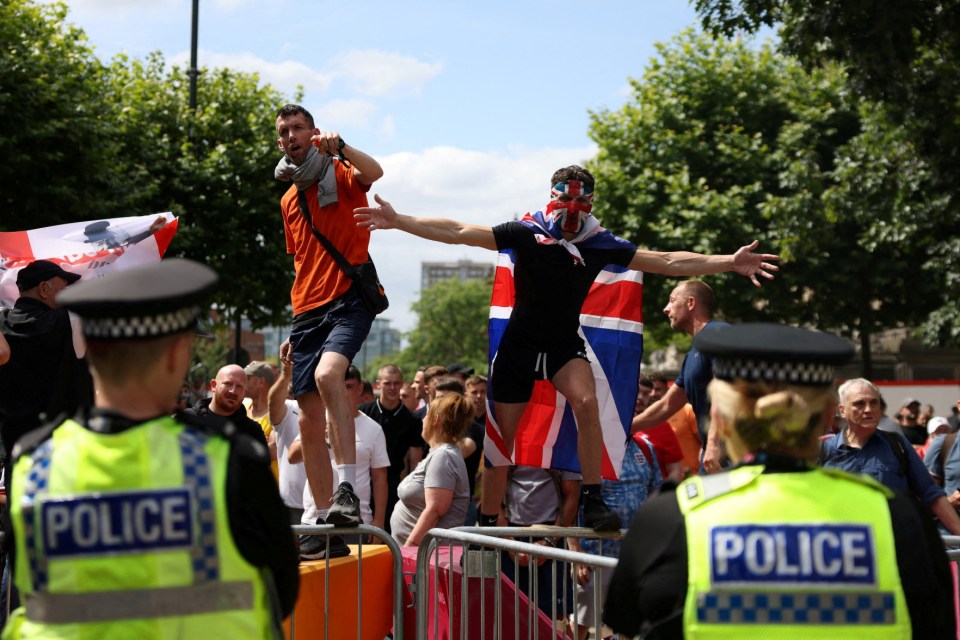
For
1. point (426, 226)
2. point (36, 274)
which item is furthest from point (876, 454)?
point (36, 274)

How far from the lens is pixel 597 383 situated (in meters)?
7.46

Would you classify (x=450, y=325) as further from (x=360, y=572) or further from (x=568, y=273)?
(x=360, y=572)

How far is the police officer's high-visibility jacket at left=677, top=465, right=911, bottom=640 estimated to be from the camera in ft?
9.27

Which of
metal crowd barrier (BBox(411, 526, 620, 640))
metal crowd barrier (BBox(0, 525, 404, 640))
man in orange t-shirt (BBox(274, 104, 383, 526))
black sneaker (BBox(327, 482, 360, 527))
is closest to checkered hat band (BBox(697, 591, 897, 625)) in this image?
metal crowd barrier (BBox(411, 526, 620, 640))

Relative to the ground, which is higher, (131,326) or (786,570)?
(131,326)

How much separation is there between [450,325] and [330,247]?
3683 inches

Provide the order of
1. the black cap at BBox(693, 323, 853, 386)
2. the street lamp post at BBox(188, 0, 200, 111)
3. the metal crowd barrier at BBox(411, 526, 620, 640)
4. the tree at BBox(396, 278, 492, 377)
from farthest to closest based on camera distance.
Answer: the tree at BBox(396, 278, 492, 377)
the street lamp post at BBox(188, 0, 200, 111)
the metal crowd barrier at BBox(411, 526, 620, 640)
the black cap at BBox(693, 323, 853, 386)

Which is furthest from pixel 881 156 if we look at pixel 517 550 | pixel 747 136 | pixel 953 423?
pixel 517 550

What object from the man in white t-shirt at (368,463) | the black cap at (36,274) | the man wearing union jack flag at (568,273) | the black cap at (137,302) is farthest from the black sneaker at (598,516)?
the black cap at (137,302)

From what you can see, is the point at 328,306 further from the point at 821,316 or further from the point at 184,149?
the point at 821,316

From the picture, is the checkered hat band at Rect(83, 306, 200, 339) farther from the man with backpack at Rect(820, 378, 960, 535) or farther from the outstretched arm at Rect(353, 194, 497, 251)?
the man with backpack at Rect(820, 378, 960, 535)

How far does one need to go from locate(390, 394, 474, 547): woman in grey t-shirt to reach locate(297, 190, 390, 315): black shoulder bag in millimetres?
1673

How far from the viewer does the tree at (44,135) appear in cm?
1894

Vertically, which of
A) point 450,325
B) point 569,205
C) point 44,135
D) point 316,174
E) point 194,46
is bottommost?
point 450,325
